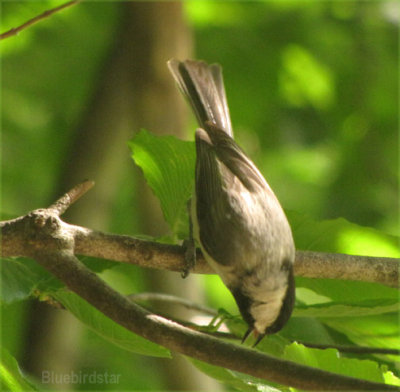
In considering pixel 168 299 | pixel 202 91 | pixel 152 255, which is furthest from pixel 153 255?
pixel 202 91

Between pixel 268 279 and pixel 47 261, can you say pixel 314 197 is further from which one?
pixel 47 261

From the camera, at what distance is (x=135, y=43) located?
13.3ft

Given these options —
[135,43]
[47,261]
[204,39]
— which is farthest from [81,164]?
[47,261]

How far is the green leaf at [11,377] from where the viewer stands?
1575mm

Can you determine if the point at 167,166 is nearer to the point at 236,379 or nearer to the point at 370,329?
the point at 236,379

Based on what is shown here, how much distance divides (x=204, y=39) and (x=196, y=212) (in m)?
2.92

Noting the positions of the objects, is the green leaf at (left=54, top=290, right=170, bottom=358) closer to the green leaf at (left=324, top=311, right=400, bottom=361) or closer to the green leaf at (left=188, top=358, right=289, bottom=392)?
the green leaf at (left=188, top=358, right=289, bottom=392)

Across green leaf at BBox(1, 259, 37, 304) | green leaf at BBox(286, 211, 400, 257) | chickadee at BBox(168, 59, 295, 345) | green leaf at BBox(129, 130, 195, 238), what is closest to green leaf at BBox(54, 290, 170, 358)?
green leaf at BBox(1, 259, 37, 304)

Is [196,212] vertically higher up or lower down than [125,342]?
higher up

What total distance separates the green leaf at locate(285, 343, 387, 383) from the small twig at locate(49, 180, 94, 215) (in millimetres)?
786

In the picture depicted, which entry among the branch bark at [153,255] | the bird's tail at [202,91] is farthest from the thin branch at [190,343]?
the bird's tail at [202,91]

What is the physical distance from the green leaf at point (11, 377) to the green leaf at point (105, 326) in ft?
0.97

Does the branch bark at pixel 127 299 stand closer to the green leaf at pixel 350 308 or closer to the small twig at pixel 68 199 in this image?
the small twig at pixel 68 199

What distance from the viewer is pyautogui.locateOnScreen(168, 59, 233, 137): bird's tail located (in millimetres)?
3219
